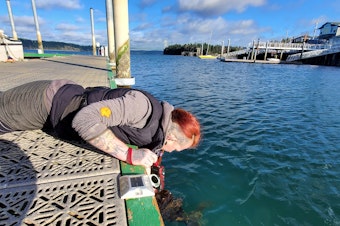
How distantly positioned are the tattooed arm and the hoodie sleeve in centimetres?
7

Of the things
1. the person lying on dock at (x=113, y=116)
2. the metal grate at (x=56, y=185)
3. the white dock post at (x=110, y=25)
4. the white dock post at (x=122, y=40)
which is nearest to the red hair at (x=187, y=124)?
the person lying on dock at (x=113, y=116)

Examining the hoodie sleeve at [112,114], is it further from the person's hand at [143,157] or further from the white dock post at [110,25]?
the white dock post at [110,25]

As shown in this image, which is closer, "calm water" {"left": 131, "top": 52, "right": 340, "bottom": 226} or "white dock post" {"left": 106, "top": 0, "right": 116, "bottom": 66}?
"calm water" {"left": 131, "top": 52, "right": 340, "bottom": 226}

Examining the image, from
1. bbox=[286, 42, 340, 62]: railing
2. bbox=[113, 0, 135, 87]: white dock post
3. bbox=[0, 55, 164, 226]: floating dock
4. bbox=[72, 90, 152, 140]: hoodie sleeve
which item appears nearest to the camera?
bbox=[0, 55, 164, 226]: floating dock

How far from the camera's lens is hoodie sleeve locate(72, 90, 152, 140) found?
6.59 ft

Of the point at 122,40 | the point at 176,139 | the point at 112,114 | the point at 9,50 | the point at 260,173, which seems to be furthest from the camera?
the point at 9,50

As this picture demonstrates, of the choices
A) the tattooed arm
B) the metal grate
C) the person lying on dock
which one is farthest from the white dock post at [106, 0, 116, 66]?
the tattooed arm

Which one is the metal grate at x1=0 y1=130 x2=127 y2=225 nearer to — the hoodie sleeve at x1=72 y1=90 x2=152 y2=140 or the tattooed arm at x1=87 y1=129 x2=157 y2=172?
the tattooed arm at x1=87 y1=129 x2=157 y2=172

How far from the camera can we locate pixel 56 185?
1.98m

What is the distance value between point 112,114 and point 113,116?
22 mm

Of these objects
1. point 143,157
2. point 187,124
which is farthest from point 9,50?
point 187,124

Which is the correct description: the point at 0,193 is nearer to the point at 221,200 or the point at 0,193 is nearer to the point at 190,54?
the point at 221,200

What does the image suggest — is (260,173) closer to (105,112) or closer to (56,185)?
(105,112)

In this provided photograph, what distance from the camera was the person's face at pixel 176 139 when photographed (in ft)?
7.70
